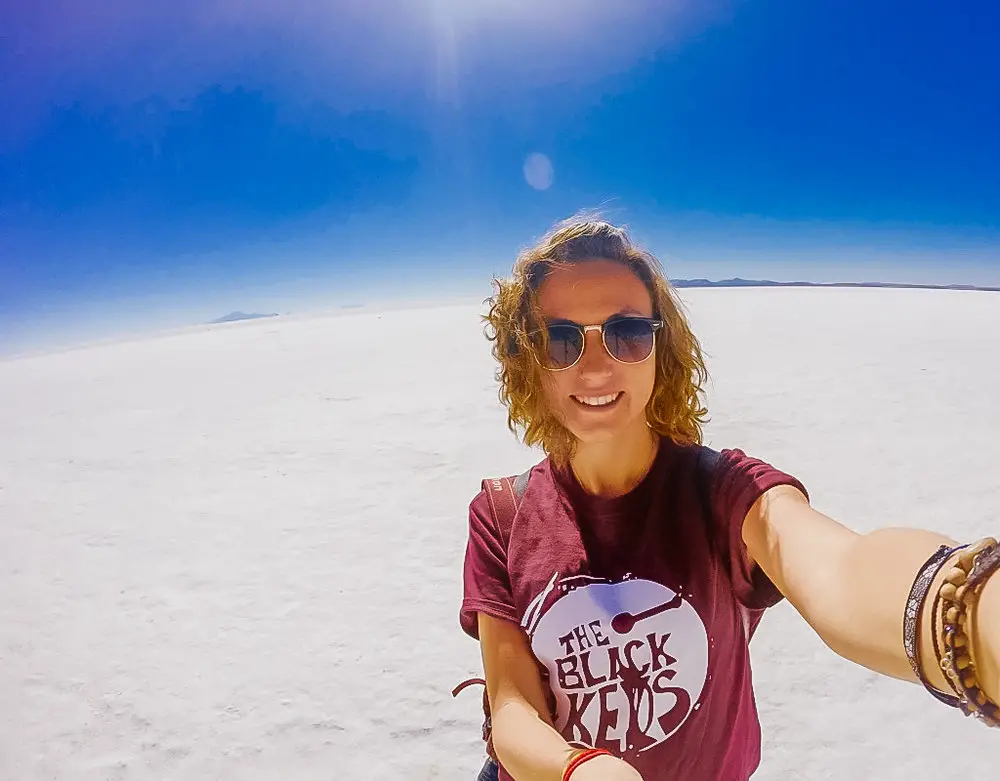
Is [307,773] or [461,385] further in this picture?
[461,385]

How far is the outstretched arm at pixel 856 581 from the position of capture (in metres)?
0.60

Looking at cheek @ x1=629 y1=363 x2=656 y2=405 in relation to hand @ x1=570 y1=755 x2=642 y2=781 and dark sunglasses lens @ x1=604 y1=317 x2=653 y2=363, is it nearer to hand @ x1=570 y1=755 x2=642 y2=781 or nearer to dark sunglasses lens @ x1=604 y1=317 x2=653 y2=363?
dark sunglasses lens @ x1=604 y1=317 x2=653 y2=363

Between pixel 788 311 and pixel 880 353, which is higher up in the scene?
pixel 788 311

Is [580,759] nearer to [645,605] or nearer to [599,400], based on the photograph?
[645,605]

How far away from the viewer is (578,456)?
130 cm

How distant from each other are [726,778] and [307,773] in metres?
2.18

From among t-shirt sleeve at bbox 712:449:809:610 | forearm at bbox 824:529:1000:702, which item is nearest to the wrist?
forearm at bbox 824:529:1000:702

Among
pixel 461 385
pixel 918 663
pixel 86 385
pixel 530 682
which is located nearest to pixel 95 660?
pixel 530 682

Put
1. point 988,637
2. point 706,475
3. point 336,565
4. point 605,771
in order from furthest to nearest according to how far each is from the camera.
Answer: point 336,565 < point 706,475 < point 605,771 < point 988,637

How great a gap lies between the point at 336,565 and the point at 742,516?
12.6ft

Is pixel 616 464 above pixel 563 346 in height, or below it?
below

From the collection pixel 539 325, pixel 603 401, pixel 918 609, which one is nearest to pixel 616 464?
pixel 603 401

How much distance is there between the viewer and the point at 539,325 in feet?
4.35

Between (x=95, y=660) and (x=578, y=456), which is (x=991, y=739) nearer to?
(x=578, y=456)
